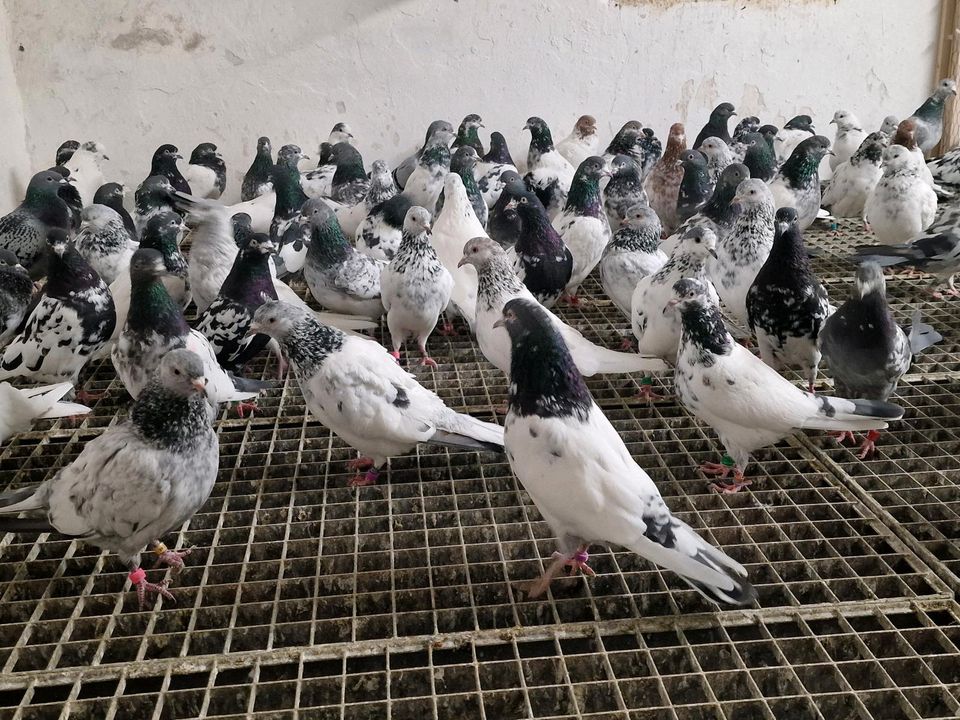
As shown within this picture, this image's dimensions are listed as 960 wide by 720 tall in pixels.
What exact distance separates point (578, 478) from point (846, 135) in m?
7.65

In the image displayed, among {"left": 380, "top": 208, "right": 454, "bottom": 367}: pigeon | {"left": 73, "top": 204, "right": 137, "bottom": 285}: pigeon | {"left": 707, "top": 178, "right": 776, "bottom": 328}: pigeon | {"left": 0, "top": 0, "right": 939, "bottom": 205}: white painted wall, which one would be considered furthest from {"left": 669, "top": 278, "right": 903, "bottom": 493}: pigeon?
{"left": 0, "top": 0, "right": 939, "bottom": 205}: white painted wall

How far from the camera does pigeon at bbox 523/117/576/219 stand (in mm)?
6887

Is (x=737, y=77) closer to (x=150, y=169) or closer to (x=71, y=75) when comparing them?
(x=150, y=169)

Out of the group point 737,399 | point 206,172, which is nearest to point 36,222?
point 206,172

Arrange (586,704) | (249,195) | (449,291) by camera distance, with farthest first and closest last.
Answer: (249,195)
(449,291)
(586,704)

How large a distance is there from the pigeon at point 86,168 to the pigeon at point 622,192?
488 cm

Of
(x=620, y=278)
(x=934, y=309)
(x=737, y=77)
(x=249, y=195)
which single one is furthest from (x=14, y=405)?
(x=737, y=77)

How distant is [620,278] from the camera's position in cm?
479

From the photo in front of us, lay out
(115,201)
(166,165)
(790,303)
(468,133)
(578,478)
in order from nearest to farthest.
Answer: (578,478) < (790,303) < (115,201) < (166,165) < (468,133)

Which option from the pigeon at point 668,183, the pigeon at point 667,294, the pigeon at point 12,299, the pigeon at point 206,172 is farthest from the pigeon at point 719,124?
the pigeon at point 12,299

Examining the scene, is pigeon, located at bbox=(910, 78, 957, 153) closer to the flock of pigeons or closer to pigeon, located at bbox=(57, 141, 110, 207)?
the flock of pigeons

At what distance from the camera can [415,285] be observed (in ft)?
14.7

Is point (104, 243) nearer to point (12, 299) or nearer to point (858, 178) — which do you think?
point (12, 299)

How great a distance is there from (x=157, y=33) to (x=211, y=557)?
22.2ft
